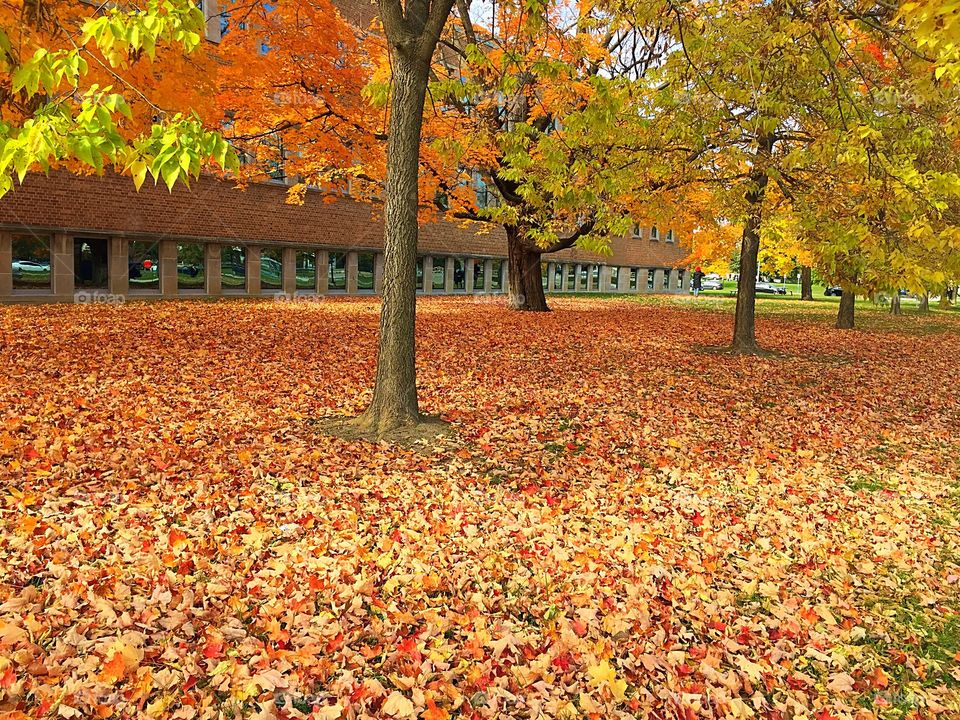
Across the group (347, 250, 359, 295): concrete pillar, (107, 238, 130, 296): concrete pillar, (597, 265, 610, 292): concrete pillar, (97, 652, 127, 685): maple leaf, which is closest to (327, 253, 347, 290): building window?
(347, 250, 359, 295): concrete pillar

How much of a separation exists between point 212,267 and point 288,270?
129 inches

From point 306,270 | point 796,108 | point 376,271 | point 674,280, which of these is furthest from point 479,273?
point 796,108

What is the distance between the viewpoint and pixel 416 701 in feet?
10.2

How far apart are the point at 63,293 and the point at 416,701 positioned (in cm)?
2040

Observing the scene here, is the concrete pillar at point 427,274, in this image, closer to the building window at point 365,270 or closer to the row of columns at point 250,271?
the row of columns at point 250,271

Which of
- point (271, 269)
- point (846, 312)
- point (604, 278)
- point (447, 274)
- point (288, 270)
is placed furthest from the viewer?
point (604, 278)

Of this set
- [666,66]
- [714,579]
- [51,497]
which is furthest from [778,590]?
[666,66]

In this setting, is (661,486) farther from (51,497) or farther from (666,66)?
(666,66)

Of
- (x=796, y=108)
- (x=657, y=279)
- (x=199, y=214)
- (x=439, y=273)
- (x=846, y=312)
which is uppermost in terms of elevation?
(x=796, y=108)

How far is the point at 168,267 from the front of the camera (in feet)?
71.3

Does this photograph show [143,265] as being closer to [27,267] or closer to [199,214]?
[199,214]

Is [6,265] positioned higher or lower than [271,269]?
lower

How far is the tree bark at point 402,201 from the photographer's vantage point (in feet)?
21.6

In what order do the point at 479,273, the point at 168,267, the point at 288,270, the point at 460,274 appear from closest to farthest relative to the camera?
the point at 168,267 < the point at 288,270 < the point at 460,274 < the point at 479,273
